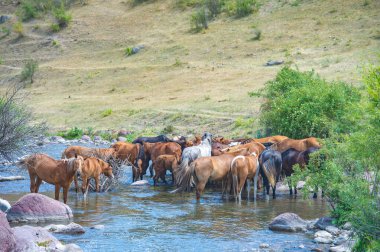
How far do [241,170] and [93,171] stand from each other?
4193mm

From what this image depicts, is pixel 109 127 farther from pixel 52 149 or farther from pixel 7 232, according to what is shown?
pixel 7 232

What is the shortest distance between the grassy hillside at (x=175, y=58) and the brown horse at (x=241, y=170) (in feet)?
48.6

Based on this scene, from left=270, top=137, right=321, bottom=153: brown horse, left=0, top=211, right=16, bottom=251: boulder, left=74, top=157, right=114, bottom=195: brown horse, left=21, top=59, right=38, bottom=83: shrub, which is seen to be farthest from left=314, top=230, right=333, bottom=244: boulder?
left=21, top=59, right=38, bottom=83: shrub

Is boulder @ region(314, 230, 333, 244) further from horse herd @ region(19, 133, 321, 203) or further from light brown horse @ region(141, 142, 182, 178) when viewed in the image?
light brown horse @ region(141, 142, 182, 178)

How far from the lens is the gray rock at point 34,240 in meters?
11.4

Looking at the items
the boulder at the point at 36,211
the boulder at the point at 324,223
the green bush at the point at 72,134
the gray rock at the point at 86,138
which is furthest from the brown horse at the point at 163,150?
the green bush at the point at 72,134

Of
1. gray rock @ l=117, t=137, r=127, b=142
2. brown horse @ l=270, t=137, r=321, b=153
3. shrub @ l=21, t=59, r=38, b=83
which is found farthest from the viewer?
shrub @ l=21, t=59, r=38, b=83

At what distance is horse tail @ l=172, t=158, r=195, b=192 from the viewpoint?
60.3 feet

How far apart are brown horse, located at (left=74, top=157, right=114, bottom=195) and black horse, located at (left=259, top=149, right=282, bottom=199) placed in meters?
4.56

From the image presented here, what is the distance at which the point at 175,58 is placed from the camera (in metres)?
55.3

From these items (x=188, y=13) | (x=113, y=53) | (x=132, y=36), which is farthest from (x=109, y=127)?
(x=188, y=13)

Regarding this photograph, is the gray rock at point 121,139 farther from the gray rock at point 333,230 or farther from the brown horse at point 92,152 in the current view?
the gray rock at point 333,230

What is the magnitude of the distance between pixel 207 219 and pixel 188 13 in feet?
178

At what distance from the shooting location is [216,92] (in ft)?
143
